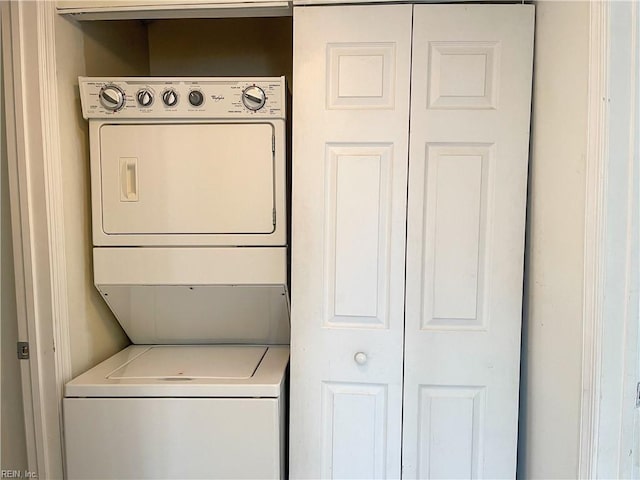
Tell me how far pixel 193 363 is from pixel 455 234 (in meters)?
1.09

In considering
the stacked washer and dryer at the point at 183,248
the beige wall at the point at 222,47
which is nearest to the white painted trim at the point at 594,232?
the stacked washer and dryer at the point at 183,248

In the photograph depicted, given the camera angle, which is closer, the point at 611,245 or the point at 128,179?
the point at 611,245

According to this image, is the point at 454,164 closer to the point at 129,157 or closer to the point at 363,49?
the point at 363,49

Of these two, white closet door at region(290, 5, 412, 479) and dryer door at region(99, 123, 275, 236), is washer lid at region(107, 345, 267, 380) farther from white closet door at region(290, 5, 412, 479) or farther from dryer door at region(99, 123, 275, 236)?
dryer door at region(99, 123, 275, 236)

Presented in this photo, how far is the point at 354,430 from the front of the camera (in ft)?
4.57

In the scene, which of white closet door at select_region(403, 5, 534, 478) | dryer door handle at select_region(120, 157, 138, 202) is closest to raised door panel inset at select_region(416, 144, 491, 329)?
white closet door at select_region(403, 5, 534, 478)

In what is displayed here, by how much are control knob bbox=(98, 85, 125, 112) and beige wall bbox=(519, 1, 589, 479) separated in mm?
1410

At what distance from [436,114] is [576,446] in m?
1.04

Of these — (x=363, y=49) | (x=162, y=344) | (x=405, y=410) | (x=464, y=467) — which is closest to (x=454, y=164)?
(x=363, y=49)

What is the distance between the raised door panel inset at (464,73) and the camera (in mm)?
1298

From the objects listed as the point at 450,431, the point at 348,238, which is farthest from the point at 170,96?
the point at 450,431

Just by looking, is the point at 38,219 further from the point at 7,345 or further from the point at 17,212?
the point at 7,345

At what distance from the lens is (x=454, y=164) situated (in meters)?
1.33

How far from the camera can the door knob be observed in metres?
1.36
